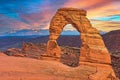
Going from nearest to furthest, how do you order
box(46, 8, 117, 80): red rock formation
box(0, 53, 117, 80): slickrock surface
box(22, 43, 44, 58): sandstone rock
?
box(0, 53, 117, 80): slickrock surface, box(46, 8, 117, 80): red rock formation, box(22, 43, 44, 58): sandstone rock

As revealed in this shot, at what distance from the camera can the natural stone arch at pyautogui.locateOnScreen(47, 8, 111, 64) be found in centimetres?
3891

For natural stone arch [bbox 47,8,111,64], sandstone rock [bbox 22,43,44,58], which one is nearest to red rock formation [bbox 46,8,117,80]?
natural stone arch [bbox 47,8,111,64]

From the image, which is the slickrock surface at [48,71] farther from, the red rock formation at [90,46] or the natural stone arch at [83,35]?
the natural stone arch at [83,35]

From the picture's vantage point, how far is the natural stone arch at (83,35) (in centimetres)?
3891

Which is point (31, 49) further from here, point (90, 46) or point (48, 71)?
point (48, 71)

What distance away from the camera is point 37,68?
113 feet

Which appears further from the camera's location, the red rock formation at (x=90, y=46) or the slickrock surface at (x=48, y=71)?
the red rock formation at (x=90, y=46)

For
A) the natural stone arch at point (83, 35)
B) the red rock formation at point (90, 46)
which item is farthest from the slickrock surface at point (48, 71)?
the natural stone arch at point (83, 35)

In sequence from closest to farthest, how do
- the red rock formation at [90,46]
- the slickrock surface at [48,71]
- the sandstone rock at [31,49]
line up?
the slickrock surface at [48,71] → the red rock formation at [90,46] → the sandstone rock at [31,49]

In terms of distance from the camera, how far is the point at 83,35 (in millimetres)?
40594

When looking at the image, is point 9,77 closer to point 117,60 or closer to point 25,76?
point 25,76

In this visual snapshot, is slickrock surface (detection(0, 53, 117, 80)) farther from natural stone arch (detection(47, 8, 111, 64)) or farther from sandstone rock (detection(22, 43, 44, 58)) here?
sandstone rock (detection(22, 43, 44, 58))

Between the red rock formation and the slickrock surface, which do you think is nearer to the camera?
the slickrock surface

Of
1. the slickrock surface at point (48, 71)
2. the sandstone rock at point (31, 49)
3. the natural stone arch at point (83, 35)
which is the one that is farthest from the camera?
the sandstone rock at point (31, 49)
